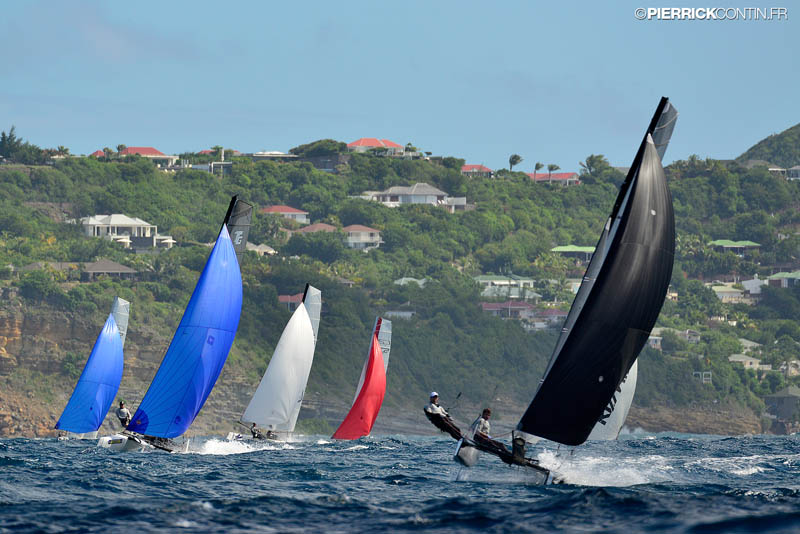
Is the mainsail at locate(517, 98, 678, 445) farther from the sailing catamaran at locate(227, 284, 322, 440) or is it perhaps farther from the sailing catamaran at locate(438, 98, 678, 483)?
the sailing catamaran at locate(227, 284, 322, 440)

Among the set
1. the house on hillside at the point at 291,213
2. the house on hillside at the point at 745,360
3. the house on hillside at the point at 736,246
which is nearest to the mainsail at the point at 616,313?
the house on hillside at the point at 745,360

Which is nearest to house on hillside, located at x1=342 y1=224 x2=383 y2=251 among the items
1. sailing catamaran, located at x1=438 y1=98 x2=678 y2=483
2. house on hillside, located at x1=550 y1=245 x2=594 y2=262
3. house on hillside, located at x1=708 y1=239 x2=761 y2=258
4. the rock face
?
house on hillside, located at x1=550 y1=245 x2=594 y2=262

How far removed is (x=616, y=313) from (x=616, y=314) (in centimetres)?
2

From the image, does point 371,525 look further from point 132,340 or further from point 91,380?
point 132,340

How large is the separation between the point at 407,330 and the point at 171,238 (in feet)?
116

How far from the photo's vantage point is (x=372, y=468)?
31.5m

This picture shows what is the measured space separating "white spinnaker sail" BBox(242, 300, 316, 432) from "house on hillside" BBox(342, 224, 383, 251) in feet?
387

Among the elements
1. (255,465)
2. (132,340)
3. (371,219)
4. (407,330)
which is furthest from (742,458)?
(371,219)

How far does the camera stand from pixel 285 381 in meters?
43.1

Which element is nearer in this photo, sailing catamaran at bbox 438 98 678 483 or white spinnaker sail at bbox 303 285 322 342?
sailing catamaran at bbox 438 98 678 483

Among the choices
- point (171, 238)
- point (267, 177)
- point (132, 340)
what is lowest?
point (132, 340)

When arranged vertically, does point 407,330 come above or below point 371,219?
below

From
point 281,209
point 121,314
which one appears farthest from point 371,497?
point 281,209

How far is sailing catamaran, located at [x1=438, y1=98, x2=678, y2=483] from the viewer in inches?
882
